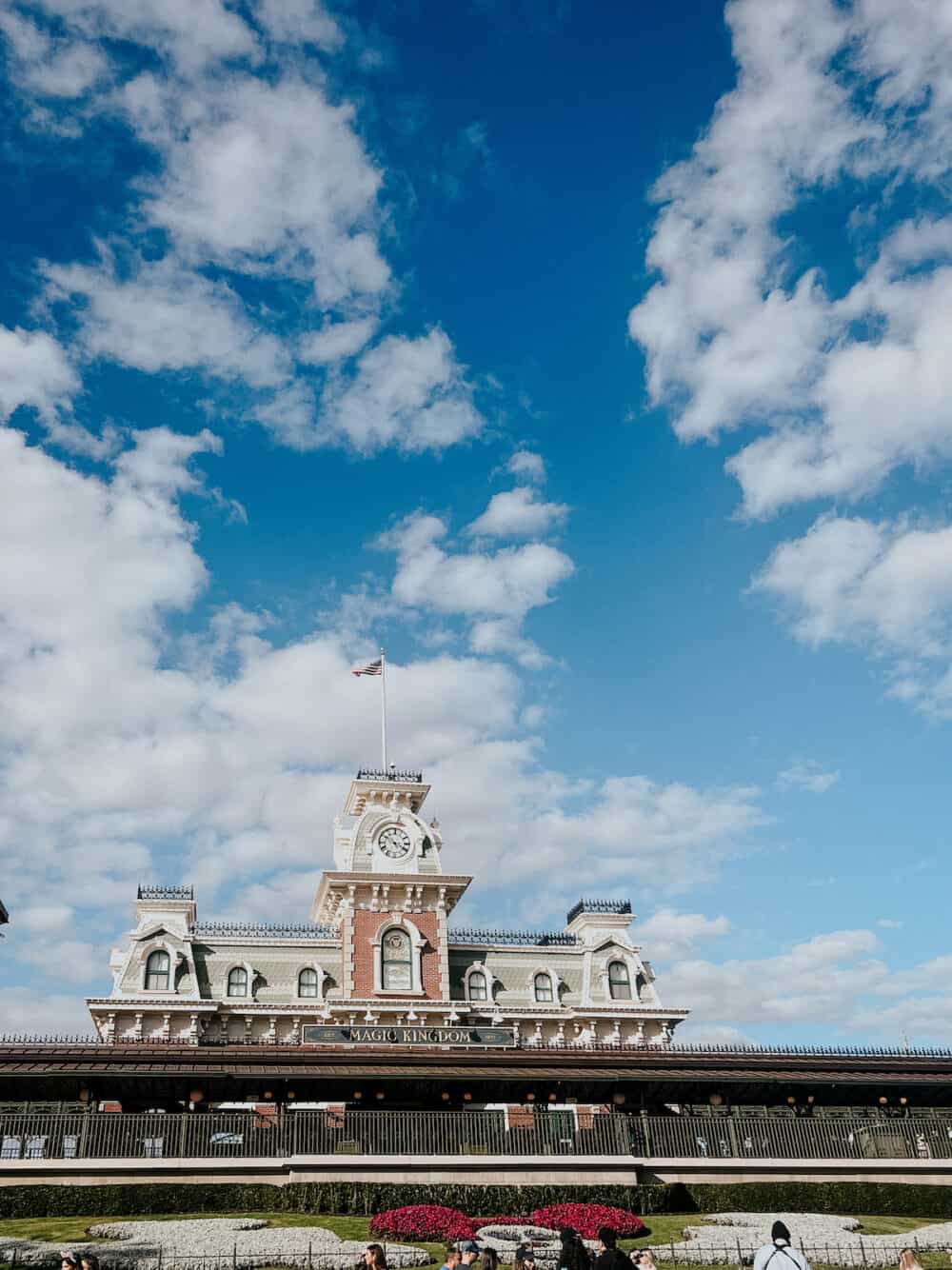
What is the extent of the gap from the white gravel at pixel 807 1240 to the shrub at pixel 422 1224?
4417 millimetres

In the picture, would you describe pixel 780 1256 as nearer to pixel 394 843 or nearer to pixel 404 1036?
pixel 404 1036

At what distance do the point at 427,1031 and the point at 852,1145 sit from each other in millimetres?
14666

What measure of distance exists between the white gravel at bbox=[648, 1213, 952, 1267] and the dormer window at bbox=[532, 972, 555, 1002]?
72.4ft

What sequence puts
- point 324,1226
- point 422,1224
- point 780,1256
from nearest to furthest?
1. point 780,1256
2. point 324,1226
3. point 422,1224

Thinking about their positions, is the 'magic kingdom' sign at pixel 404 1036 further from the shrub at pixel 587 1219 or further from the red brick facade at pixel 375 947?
the shrub at pixel 587 1219

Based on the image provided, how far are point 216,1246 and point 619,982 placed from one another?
3081cm

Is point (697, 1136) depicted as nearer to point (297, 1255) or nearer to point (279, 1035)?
point (297, 1255)

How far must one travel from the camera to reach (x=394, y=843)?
49.2 m

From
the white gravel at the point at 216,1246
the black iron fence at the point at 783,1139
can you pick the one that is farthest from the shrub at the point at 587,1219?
the black iron fence at the point at 783,1139

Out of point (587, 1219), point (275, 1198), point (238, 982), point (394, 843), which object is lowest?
point (587, 1219)

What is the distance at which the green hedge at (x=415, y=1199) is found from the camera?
2545 cm

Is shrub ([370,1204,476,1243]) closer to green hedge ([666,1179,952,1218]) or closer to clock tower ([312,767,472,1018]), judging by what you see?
green hedge ([666,1179,952,1218])

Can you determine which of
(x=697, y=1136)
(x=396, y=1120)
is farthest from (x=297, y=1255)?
(x=697, y=1136)

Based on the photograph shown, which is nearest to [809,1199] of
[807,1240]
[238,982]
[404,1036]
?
[807,1240]
